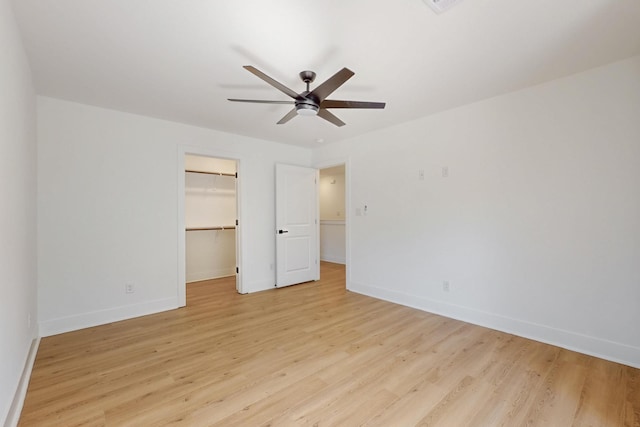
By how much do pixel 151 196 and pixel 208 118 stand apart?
1248mm

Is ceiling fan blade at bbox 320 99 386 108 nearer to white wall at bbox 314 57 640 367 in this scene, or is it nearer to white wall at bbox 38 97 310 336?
white wall at bbox 314 57 640 367

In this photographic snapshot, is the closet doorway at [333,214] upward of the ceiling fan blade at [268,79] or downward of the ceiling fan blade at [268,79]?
downward

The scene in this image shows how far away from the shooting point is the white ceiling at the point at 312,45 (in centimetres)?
172

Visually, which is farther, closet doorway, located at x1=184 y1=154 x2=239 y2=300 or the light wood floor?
closet doorway, located at x1=184 y1=154 x2=239 y2=300

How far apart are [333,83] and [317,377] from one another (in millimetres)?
2200

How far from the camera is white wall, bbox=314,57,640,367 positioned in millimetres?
2354

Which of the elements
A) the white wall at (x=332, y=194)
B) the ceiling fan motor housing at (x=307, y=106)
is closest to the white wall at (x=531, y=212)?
the ceiling fan motor housing at (x=307, y=106)

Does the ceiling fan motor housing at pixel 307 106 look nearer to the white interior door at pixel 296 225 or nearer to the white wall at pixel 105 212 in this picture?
the white wall at pixel 105 212

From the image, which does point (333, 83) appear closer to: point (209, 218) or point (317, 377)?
point (317, 377)

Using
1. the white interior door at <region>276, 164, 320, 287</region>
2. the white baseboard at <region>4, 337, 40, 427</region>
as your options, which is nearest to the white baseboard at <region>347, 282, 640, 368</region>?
the white interior door at <region>276, 164, 320, 287</region>

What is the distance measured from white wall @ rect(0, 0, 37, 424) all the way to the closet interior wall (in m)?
2.61

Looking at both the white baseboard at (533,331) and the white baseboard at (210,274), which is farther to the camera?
the white baseboard at (210,274)

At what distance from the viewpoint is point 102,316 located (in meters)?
3.21

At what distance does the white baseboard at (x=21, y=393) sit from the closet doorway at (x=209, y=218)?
105 inches
